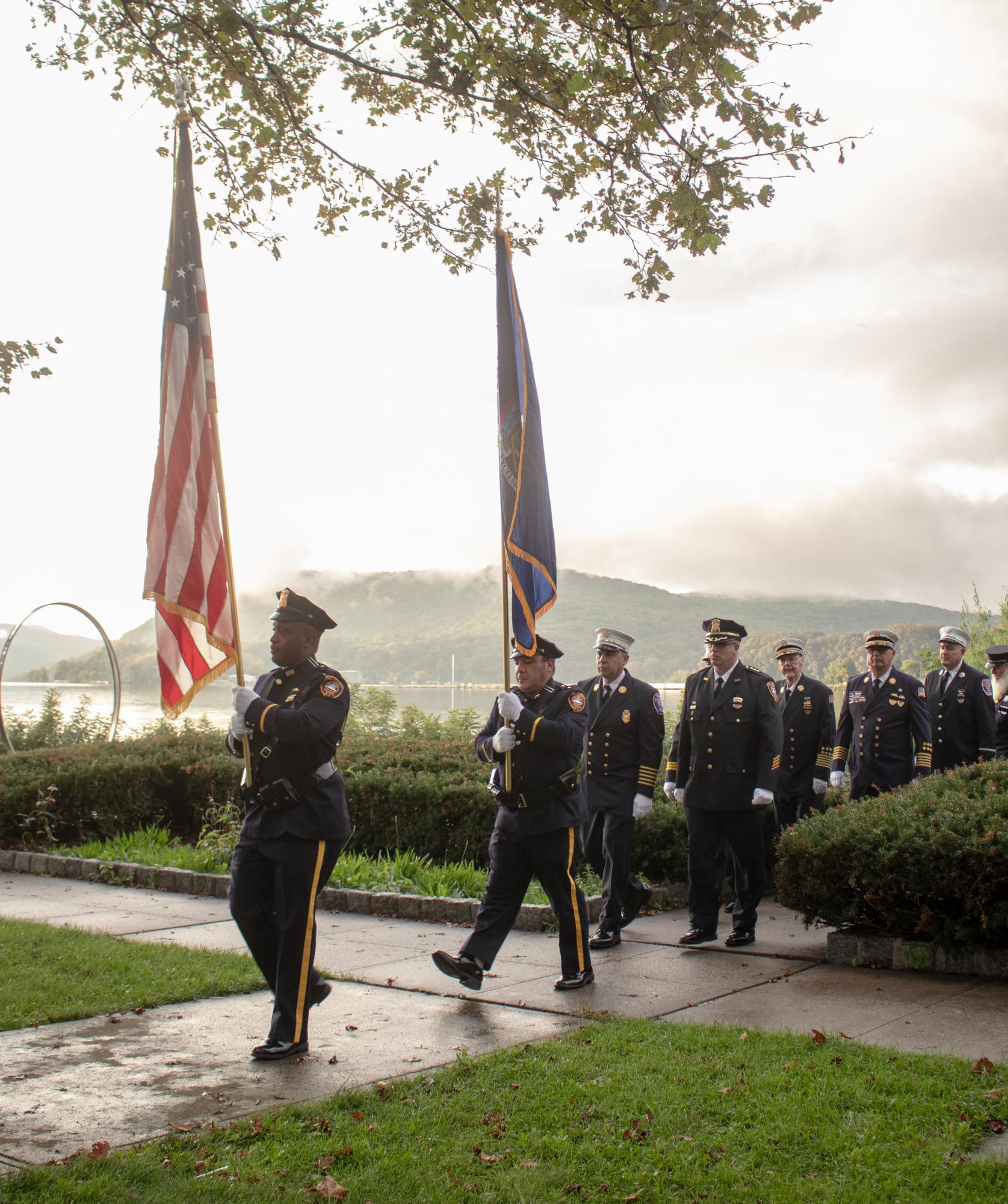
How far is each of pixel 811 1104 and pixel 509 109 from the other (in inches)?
217

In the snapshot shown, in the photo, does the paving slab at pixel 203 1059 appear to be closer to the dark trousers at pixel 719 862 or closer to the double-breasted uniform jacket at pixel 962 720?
the dark trousers at pixel 719 862

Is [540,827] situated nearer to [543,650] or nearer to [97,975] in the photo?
[543,650]

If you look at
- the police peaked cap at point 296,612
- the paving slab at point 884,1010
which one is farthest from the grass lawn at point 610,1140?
the police peaked cap at point 296,612

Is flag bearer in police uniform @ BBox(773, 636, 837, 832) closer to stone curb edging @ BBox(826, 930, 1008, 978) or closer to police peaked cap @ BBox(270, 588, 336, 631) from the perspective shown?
stone curb edging @ BBox(826, 930, 1008, 978)

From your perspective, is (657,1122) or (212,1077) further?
(212,1077)

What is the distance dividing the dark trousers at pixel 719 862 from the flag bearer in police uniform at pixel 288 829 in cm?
319

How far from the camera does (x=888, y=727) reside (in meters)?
10.5

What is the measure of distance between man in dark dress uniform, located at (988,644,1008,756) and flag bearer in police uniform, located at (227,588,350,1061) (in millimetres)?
8835

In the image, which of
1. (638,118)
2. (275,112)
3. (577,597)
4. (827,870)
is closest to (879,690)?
(827,870)

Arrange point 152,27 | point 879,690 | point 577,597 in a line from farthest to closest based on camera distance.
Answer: point 577,597 → point 879,690 → point 152,27

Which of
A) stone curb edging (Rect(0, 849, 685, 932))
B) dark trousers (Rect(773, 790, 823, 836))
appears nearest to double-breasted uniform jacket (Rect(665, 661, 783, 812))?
stone curb edging (Rect(0, 849, 685, 932))

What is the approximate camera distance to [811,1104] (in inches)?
172

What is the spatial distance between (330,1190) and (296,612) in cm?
276

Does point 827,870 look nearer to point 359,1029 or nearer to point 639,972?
point 639,972
